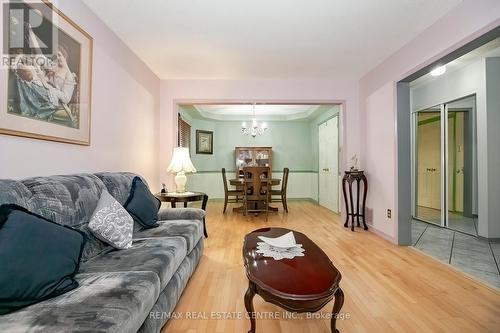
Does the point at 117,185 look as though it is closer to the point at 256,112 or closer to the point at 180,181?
the point at 180,181

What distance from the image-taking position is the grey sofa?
91 cm

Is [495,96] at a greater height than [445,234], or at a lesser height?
greater

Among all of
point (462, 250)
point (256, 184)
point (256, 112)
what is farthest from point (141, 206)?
point (256, 112)

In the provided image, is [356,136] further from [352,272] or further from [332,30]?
[352,272]

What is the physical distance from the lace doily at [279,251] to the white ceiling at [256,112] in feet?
15.1

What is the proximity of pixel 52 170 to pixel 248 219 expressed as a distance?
3.36 meters

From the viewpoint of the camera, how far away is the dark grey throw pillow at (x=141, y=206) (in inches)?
82.6

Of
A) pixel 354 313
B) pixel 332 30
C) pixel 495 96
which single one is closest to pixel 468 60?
pixel 495 96

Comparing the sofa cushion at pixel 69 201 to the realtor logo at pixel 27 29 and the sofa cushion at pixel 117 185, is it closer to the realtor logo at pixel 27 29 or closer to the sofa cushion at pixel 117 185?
the sofa cushion at pixel 117 185

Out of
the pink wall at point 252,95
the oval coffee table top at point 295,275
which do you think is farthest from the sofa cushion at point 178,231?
the pink wall at point 252,95

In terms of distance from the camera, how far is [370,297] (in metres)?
1.89

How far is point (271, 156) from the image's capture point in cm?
695

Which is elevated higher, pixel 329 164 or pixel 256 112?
pixel 256 112

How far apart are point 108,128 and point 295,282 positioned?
2.36 metres
